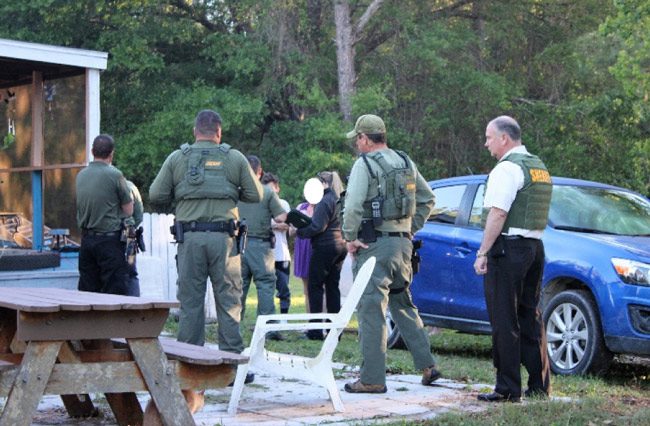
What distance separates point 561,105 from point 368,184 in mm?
25042

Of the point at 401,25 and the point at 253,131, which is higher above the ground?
the point at 401,25

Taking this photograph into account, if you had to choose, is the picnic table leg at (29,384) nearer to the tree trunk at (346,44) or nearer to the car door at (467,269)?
Answer: the car door at (467,269)

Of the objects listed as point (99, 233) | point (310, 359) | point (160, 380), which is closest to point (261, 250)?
point (99, 233)

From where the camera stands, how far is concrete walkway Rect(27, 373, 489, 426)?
274 inches

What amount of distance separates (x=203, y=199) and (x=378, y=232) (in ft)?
4.02

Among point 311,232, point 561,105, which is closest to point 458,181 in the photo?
point 311,232

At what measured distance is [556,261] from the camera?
9.66 meters

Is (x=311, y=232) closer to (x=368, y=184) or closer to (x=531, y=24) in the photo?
(x=368, y=184)

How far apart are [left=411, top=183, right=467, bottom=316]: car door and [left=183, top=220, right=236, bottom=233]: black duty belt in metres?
3.39

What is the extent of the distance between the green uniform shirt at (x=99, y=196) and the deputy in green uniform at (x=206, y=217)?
5.64 ft

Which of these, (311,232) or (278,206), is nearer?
(278,206)

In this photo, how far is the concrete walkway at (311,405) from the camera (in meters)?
6.95

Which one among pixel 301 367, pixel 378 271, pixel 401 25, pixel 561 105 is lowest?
pixel 301 367

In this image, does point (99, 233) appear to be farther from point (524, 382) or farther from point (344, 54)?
point (344, 54)
